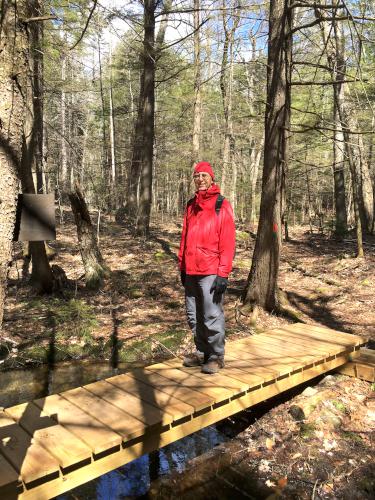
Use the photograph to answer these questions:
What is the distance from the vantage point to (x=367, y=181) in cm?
1711

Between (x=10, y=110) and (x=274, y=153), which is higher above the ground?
(x=274, y=153)

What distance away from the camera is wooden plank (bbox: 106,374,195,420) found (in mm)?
4055

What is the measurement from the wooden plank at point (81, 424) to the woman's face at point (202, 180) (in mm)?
2671

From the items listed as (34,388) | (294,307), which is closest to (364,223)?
(294,307)

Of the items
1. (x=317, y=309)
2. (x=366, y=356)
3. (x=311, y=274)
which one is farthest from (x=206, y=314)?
(x=311, y=274)

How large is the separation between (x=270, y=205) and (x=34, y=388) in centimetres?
534

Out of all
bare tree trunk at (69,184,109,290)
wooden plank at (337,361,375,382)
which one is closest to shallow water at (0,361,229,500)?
wooden plank at (337,361,375,382)

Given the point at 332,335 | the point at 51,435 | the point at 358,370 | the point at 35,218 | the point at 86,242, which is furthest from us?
the point at 86,242

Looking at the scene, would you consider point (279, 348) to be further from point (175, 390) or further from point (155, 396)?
point (155, 396)

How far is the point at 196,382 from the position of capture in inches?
190

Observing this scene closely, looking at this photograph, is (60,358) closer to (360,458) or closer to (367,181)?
(360,458)

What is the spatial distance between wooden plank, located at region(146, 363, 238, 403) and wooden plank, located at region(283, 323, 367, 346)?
8.10ft

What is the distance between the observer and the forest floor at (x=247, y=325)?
457 centimetres

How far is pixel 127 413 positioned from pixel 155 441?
0.37 meters
